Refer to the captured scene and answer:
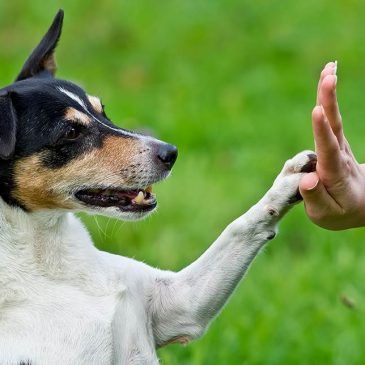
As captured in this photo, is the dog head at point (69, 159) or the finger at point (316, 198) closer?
the finger at point (316, 198)

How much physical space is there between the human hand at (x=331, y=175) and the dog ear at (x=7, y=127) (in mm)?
1099

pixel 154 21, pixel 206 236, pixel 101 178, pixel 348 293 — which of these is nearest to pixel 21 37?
pixel 154 21

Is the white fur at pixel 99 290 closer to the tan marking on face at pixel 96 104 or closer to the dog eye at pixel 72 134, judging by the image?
the dog eye at pixel 72 134

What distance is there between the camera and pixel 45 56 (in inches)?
181

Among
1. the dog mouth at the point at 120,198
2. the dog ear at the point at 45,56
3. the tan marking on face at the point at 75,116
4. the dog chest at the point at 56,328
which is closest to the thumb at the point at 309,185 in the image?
the dog mouth at the point at 120,198

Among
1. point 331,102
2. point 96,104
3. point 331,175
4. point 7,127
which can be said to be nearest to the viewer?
point 331,102

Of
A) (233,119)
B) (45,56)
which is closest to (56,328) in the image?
(45,56)

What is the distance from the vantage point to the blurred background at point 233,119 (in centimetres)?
565

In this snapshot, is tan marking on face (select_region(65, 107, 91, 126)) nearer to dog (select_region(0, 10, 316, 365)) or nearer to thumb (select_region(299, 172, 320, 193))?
dog (select_region(0, 10, 316, 365))

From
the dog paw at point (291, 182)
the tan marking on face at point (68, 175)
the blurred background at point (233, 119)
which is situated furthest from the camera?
the blurred background at point (233, 119)

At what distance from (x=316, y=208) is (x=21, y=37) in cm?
887

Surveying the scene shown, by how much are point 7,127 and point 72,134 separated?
0.28m

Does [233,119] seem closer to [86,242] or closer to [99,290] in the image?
[86,242]

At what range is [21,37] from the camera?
12125mm
